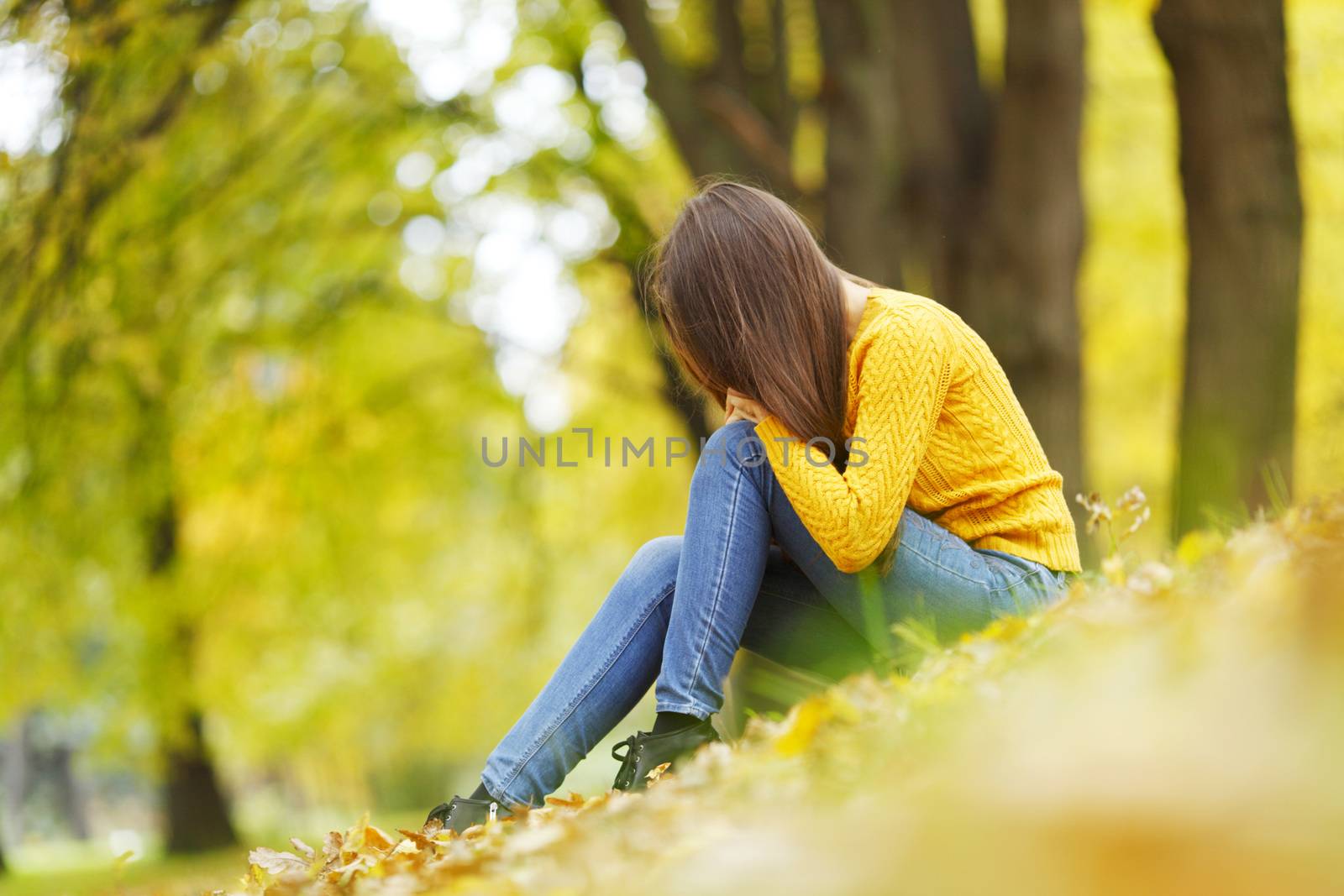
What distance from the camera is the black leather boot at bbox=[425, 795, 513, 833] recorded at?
2.23 meters

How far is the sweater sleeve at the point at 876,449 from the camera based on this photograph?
87.7 inches

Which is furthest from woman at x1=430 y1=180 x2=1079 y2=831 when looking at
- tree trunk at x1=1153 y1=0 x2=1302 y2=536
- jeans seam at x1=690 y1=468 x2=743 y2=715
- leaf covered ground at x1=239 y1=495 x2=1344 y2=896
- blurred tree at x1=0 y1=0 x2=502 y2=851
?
blurred tree at x1=0 y1=0 x2=502 y2=851

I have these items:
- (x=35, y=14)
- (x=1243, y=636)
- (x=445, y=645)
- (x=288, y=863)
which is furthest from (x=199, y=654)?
(x=1243, y=636)

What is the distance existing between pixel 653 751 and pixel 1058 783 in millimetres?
1311

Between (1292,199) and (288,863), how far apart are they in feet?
13.0

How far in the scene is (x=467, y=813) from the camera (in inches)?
88.8

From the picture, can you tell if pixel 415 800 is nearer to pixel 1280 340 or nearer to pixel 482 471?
pixel 482 471

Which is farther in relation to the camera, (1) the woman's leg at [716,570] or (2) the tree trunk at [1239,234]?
(2) the tree trunk at [1239,234]

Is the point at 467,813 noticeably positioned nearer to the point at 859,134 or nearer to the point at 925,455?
the point at 925,455

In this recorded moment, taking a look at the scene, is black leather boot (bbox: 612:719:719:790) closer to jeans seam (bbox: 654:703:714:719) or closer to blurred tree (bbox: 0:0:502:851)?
jeans seam (bbox: 654:703:714:719)

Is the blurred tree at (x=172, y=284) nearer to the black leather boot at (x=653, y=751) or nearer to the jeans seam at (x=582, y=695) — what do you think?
the jeans seam at (x=582, y=695)

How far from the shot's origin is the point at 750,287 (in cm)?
249

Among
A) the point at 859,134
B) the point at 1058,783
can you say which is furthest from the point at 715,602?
the point at 859,134

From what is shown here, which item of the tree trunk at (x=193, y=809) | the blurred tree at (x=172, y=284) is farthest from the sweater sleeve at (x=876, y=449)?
the tree trunk at (x=193, y=809)
